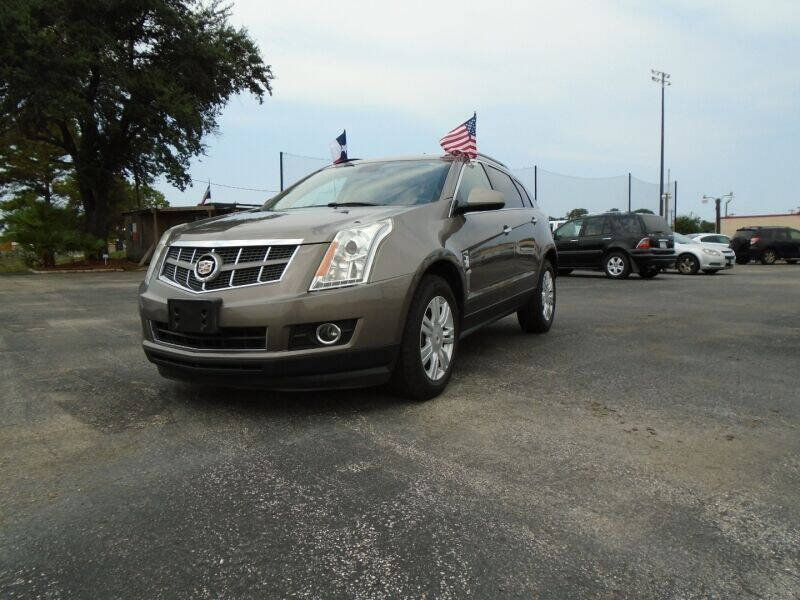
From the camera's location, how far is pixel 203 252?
138 inches

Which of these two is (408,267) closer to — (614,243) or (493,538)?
(493,538)

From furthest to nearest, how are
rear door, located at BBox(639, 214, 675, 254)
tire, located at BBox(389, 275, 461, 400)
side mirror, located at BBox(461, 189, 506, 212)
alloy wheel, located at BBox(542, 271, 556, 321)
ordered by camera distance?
1. rear door, located at BBox(639, 214, 675, 254)
2. alloy wheel, located at BBox(542, 271, 556, 321)
3. side mirror, located at BBox(461, 189, 506, 212)
4. tire, located at BBox(389, 275, 461, 400)

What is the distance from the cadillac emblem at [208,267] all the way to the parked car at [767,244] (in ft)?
95.0

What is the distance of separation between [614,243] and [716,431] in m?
13.3

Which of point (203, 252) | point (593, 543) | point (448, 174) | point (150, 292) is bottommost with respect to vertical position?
point (593, 543)

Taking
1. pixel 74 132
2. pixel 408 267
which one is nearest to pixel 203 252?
pixel 408 267

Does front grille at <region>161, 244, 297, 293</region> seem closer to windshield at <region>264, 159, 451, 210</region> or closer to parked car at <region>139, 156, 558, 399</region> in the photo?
parked car at <region>139, 156, 558, 399</region>

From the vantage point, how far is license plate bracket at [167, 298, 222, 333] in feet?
10.7

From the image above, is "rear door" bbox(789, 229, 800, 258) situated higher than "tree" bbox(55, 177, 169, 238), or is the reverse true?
"tree" bbox(55, 177, 169, 238)

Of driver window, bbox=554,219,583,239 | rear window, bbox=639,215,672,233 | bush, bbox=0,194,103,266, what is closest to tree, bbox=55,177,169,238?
bush, bbox=0,194,103,266

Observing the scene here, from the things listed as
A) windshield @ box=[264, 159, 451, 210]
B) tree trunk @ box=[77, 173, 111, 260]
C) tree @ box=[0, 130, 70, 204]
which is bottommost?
windshield @ box=[264, 159, 451, 210]

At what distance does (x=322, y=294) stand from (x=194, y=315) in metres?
0.73

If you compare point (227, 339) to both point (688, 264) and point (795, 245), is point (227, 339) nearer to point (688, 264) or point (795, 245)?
point (688, 264)

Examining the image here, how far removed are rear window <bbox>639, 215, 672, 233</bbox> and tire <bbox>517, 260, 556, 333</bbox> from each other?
10450 millimetres
